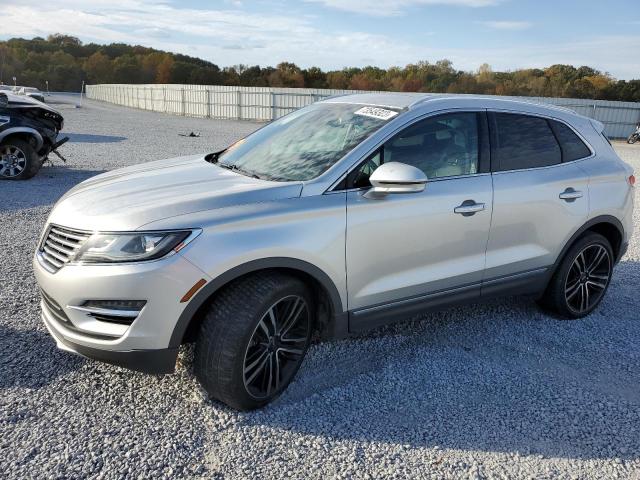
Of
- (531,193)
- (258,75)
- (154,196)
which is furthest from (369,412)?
(258,75)

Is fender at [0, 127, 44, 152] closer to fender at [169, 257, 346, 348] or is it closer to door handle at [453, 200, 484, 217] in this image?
fender at [169, 257, 346, 348]

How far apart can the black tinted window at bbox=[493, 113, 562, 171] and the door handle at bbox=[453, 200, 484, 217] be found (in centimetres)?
39

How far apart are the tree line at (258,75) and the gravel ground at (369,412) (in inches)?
1705

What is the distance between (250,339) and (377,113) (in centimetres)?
176

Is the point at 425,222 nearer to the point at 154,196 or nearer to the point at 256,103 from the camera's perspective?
the point at 154,196

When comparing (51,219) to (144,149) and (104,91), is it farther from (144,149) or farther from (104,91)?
(104,91)

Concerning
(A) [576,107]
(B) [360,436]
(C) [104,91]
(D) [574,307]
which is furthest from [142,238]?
(C) [104,91]

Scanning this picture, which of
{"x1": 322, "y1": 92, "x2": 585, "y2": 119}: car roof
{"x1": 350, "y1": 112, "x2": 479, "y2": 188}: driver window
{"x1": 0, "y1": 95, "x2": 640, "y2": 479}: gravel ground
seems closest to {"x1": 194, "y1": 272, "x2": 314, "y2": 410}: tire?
{"x1": 0, "y1": 95, "x2": 640, "y2": 479}: gravel ground

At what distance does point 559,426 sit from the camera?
10.7 feet

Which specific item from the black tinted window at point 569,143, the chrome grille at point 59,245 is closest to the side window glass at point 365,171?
the chrome grille at point 59,245

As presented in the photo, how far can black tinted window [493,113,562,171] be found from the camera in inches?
163

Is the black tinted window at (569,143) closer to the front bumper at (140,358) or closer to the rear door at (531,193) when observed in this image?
the rear door at (531,193)

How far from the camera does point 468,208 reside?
3.83 meters

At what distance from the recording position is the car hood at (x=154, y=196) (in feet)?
9.79
